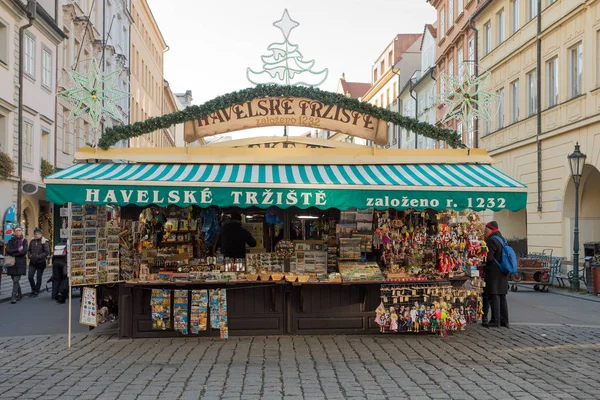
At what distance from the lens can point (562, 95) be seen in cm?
2142

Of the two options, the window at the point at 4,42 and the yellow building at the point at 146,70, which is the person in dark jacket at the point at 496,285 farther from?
the yellow building at the point at 146,70

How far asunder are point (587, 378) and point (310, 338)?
3.91 metres

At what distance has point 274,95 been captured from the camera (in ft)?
36.7

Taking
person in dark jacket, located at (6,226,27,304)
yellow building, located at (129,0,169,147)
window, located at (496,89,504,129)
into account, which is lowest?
person in dark jacket, located at (6,226,27,304)

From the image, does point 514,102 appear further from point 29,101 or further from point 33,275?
point 33,275

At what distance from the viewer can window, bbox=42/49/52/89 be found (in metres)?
25.5

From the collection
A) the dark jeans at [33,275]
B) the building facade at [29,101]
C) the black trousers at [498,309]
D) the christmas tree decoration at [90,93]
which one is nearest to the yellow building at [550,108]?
the black trousers at [498,309]

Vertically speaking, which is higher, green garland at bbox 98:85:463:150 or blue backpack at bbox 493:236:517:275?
green garland at bbox 98:85:463:150

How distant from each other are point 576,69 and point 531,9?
4.30 m

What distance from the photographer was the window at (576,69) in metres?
20.4

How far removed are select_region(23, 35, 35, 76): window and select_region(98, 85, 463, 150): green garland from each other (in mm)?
14644

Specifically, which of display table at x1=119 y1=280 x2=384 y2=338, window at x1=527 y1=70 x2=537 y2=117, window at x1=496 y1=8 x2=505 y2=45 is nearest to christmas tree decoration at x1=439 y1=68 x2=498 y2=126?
display table at x1=119 y1=280 x2=384 y2=338

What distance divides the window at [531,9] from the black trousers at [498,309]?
15.5 m

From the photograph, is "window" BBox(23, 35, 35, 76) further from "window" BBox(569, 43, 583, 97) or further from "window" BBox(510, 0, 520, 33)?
"window" BBox(569, 43, 583, 97)
